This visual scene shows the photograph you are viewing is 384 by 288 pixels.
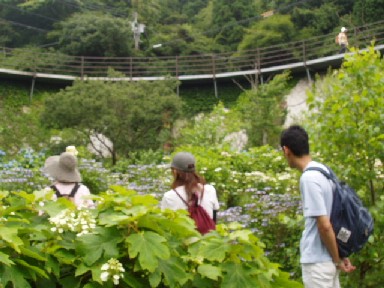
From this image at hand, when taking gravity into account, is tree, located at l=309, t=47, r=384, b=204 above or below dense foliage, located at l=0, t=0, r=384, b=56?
below

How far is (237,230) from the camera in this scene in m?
2.20

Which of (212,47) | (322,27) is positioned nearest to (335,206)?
(322,27)

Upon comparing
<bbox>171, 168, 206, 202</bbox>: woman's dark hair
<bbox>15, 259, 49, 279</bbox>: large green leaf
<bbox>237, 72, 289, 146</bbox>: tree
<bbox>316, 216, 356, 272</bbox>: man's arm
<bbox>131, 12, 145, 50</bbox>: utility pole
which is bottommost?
<bbox>316, 216, 356, 272</bbox>: man's arm

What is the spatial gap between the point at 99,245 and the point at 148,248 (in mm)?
184

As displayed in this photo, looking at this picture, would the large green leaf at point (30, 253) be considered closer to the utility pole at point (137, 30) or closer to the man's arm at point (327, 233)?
the man's arm at point (327, 233)

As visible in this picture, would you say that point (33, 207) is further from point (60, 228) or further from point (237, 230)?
point (237, 230)

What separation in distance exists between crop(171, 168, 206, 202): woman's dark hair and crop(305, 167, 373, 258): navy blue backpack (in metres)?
0.79

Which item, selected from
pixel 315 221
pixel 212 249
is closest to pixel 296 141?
pixel 315 221

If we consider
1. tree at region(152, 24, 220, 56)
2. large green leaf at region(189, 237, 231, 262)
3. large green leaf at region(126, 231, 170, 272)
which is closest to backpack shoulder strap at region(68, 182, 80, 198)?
large green leaf at region(189, 237, 231, 262)

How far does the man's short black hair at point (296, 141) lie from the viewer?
321cm

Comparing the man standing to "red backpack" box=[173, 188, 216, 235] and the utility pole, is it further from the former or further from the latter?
the utility pole

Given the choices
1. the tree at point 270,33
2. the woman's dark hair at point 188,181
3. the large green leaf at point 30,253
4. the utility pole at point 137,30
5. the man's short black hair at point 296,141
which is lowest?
the large green leaf at point 30,253

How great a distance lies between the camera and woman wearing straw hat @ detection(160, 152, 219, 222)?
3611 millimetres

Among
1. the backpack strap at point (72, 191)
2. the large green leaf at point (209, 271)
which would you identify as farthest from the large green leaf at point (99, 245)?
the backpack strap at point (72, 191)
